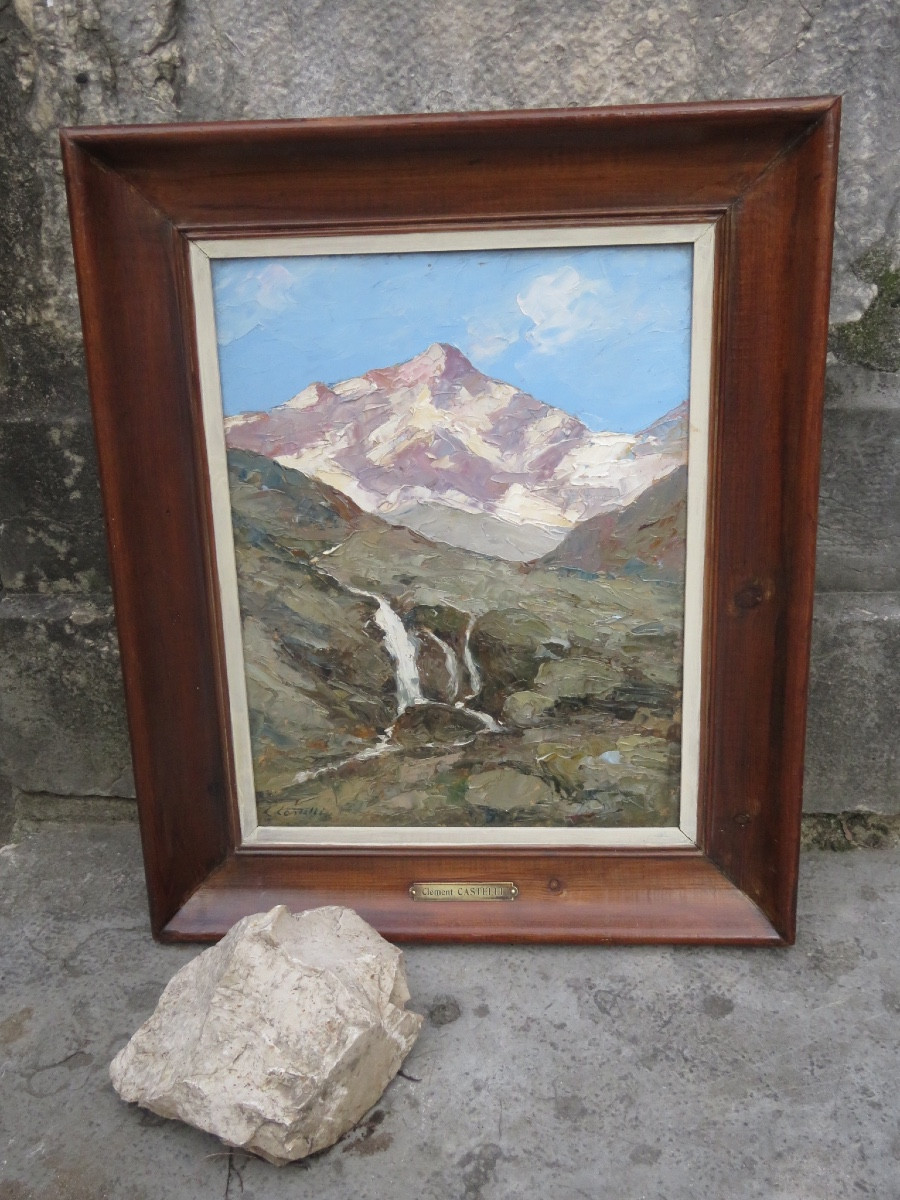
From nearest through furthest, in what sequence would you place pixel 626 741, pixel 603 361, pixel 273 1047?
pixel 273 1047
pixel 603 361
pixel 626 741

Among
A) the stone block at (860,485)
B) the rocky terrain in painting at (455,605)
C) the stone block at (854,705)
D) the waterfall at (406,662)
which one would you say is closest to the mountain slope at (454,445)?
the rocky terrain in painting at (455,605)

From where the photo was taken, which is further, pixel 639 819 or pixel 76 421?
pixel 76 421

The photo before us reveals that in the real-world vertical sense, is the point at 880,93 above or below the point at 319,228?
above

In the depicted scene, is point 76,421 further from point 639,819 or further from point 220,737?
point 639,819

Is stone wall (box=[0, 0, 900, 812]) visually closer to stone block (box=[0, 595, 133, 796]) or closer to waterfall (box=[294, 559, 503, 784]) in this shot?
stone block (box=[0, 595, 133, 796])

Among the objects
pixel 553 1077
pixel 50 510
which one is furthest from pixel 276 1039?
pixel 50 510

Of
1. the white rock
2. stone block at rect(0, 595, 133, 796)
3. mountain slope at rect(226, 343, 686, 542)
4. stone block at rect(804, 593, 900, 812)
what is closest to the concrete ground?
the white rock

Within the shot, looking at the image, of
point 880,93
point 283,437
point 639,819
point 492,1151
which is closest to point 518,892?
point 639,819
